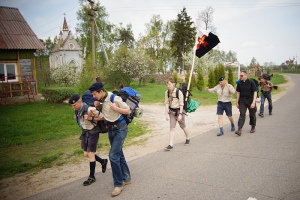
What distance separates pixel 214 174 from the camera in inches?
185

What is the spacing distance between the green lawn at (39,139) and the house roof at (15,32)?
6568 mm

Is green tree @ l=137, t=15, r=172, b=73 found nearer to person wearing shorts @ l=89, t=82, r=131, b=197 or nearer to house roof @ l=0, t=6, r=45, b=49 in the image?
house roof @ l=0, t=6, r=45, b=49

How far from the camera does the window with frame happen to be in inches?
717

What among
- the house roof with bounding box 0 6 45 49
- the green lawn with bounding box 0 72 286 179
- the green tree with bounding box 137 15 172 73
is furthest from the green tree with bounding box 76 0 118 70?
the green lawn with bounding box 0 72 286 179

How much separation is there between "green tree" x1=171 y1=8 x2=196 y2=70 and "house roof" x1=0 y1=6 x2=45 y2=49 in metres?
36.5

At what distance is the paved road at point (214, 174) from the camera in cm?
400

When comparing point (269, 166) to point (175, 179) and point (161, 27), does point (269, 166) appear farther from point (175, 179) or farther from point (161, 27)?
point (161, 27)

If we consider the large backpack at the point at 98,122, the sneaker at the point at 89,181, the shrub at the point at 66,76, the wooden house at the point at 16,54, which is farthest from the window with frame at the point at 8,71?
the sneaker at the point at 89,181

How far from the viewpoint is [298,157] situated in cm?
540

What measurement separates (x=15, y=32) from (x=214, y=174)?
19591mm

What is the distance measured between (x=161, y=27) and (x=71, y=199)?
190 ft

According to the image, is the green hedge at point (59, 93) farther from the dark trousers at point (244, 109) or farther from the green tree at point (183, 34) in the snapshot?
the green tree at point (183, 34)

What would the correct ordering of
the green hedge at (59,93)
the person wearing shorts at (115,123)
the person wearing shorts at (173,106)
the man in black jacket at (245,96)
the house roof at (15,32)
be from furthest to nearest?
the house roof at (15,32) < the green hedge at (59,93) < the man in black jacket at (245,96) < the person wearing shorts at (173,106) < the person wearing shorts at (115,123)

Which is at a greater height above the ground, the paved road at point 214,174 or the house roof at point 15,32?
the house roof at point 15,32
